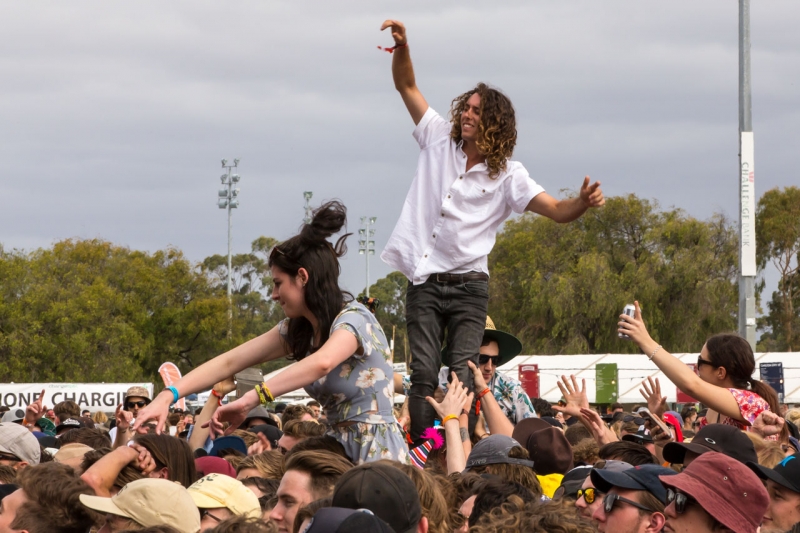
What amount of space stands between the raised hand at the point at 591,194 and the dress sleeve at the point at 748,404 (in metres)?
1.25

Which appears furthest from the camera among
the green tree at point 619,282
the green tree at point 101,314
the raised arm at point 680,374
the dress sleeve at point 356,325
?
the green tree at point 101,314

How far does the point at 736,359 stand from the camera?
6.03 meters

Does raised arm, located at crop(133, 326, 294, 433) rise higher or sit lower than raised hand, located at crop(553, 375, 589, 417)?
higher

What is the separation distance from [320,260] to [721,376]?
255 cm

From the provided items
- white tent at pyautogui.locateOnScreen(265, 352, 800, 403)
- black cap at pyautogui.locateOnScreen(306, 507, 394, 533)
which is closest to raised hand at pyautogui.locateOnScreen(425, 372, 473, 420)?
black cap at pyautogui.locateOnScreen(306, 507, 394, 533)

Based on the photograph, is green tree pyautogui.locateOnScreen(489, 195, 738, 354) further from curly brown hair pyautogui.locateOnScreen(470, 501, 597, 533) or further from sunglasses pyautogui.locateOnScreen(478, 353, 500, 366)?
curly brown hair pyautogui.locateOnScreen(470, 501, 597, 533)

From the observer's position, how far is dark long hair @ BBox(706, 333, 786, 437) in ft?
19.8

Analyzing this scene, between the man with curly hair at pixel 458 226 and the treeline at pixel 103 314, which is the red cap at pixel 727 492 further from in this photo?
the treeline at pixel 103 314

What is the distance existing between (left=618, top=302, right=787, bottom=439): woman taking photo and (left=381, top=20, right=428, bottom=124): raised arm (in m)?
1.84

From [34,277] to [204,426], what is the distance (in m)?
47.5

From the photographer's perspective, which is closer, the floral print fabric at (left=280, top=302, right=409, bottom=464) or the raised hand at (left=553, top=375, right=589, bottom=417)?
the floral print fabric at (left=280, top=302, right=409, bottom=464)

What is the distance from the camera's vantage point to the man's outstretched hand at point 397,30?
20.5 ft

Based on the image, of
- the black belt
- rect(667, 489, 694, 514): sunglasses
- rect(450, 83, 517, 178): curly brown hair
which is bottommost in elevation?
rect(667, 489, 694, 514): sunglasses

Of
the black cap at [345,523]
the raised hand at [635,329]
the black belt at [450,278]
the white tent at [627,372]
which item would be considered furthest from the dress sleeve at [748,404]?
the white tent at [627,372]
